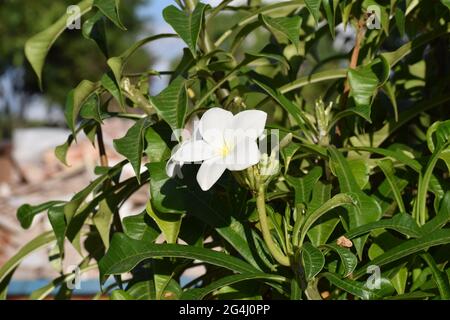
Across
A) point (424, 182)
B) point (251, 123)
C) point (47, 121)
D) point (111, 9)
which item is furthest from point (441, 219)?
point (47, 121)

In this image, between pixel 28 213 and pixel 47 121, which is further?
pixel 47 121

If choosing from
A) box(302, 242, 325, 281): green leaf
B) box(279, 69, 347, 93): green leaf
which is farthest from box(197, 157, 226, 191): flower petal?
box(279, 69, 347, 93): green leaf

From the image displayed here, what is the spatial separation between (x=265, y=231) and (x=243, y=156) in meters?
0.11

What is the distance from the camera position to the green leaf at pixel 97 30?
1.08m

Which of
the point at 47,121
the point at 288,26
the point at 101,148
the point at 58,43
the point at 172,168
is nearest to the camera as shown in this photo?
the point at 172,168

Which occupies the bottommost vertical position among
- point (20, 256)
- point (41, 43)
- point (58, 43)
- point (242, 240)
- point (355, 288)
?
point (355, 288)

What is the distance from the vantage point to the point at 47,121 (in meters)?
22.4

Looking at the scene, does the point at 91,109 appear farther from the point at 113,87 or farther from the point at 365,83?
the point at 365,83

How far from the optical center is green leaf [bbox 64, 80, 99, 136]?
96 centimetres

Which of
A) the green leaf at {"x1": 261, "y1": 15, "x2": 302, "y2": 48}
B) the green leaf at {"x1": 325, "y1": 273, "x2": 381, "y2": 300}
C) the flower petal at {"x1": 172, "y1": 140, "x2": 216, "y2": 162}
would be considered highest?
the green leaf at {"x1": 261, "y1": 15, "x2": 302, "y2": 48}

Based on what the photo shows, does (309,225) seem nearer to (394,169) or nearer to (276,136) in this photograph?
(276,136)

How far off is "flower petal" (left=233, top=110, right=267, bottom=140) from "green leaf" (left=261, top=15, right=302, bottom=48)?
180 millimetres

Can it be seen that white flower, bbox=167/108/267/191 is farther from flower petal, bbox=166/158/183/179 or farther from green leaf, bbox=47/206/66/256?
green leaf, bbox=47/206/66/256
